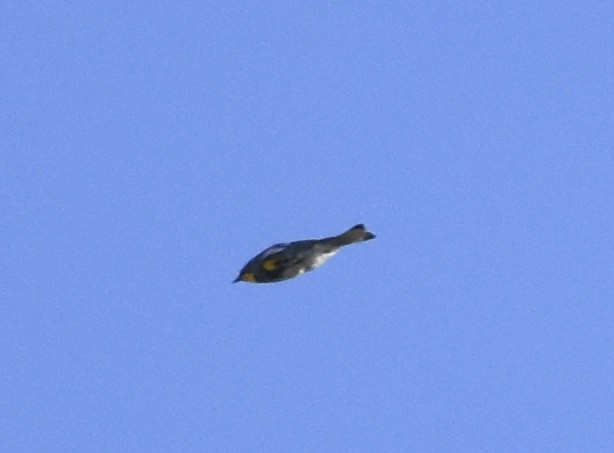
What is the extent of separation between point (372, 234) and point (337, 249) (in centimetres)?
73

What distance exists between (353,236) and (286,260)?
1.30 m

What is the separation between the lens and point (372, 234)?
29.3 m

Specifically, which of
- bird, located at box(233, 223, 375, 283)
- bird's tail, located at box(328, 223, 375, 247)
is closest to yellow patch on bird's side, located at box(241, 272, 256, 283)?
bird, located at box(233, 223, 375, 283)

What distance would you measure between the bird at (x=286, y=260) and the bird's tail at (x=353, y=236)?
15cm

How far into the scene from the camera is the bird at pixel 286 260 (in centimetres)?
2802

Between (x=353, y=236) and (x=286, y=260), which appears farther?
(x=353, y=236)

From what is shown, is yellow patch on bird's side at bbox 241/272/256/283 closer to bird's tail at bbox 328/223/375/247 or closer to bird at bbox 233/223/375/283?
bird at bbox 233/223/375/283

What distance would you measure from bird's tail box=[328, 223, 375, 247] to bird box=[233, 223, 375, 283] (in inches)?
6.0

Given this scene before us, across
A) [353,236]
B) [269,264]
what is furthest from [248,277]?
[353,236]

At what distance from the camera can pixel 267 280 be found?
92.6 ft

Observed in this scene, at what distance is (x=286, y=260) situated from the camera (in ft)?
92.0

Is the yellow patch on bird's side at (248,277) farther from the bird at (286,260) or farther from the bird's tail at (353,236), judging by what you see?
the bird's tail at (353,236)

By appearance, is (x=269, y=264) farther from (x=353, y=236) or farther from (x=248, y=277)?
(x=353, y=236)

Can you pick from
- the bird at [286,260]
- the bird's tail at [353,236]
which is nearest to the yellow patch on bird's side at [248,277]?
the bird at [286,260]
